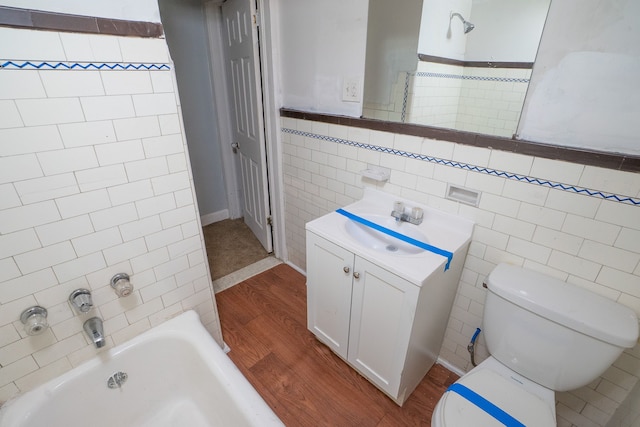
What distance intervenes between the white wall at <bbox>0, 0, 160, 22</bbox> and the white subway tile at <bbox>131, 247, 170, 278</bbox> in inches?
34.2

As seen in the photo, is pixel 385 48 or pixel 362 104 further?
pixel 385 48

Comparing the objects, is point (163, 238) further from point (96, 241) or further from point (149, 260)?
point (96, 241)

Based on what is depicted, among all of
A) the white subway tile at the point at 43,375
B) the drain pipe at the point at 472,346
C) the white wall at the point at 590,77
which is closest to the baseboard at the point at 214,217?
the white subway tile at the point at 43,375

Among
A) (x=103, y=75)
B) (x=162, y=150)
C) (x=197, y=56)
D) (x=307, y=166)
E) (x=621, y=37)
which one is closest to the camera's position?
(x=621, y=37)

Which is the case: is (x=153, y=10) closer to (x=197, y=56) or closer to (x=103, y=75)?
(x=103, y=75)

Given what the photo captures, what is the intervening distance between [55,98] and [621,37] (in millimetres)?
1714

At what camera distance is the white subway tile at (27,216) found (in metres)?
0.90

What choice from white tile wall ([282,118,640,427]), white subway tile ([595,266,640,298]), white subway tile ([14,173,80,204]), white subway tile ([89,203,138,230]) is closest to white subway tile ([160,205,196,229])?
white subway tile ([89,203,138,230])

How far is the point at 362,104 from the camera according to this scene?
1527 mm

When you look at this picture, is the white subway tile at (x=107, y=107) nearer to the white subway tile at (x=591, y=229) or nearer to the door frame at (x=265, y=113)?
the door frame at (x=265, y=113)

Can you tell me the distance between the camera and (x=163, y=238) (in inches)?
49.7

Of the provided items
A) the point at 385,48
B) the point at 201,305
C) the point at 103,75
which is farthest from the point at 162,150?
the point at 385,48

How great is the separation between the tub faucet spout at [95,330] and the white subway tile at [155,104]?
830 mm

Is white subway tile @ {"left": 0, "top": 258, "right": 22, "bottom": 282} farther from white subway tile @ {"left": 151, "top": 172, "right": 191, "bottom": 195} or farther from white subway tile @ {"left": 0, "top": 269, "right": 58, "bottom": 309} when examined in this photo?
white subway tile @ {"left": 151, "top": 172, "right": 191, "bottom": 195}
